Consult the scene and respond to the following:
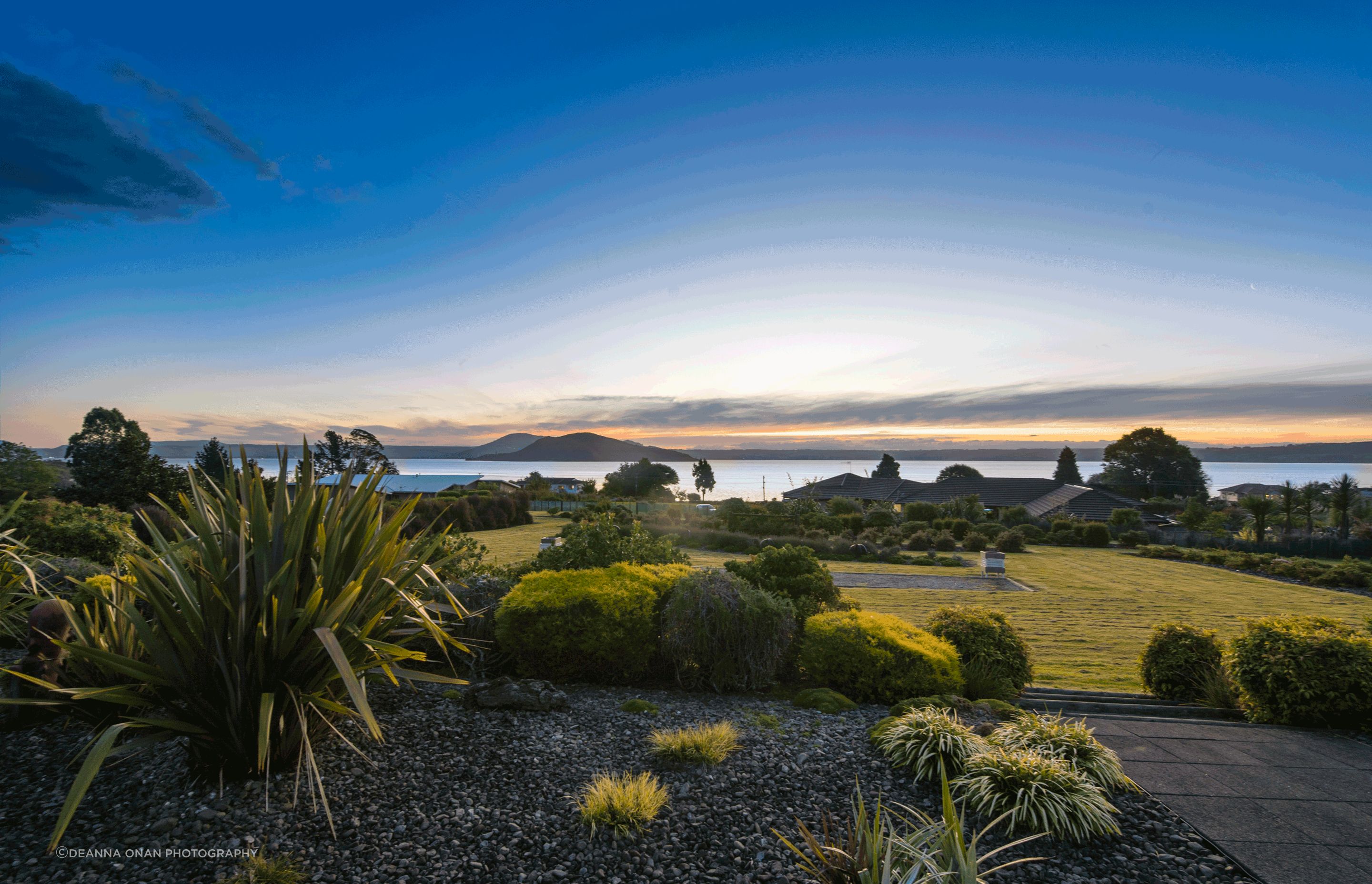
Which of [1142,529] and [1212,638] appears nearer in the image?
[1212,638]

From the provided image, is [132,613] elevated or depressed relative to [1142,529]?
elevated

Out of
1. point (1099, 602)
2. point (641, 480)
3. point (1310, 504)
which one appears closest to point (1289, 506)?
point (1310, 504)

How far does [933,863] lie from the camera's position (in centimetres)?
252

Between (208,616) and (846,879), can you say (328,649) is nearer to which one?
(208,616)

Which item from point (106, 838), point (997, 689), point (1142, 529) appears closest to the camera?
point (106, 838)

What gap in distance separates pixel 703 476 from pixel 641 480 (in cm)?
1680

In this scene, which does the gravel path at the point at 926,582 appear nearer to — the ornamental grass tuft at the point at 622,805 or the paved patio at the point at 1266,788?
the paved patio at the point at 1266,788

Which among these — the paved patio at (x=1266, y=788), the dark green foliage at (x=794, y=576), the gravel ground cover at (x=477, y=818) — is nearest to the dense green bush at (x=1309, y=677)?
the paved patio at (x=1266, y=788)

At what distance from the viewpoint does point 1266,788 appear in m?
3.62

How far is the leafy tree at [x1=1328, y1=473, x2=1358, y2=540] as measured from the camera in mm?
27625

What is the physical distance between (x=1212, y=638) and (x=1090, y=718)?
8.81ft

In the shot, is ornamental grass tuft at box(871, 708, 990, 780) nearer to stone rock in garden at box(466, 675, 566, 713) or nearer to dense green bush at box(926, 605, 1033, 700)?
dense green bush at box(926, 605, 1033, 700)

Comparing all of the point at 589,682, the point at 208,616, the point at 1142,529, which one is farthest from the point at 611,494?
the point at 208,616

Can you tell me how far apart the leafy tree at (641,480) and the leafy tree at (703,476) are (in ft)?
17.1
